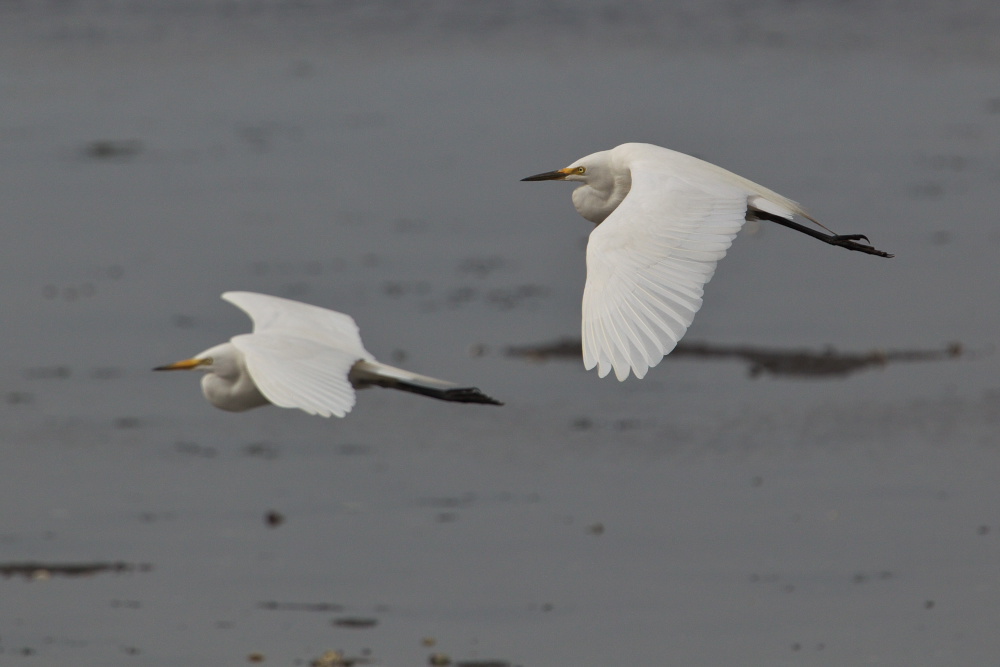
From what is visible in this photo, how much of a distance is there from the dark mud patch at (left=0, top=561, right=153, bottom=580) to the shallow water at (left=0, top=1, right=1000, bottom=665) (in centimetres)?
6

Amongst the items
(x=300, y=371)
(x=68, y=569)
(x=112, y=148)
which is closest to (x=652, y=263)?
(x=300, y=371)

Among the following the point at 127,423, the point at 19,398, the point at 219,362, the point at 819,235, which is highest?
the point at 819,235

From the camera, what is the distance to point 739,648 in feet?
38.4

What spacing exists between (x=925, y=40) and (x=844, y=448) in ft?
57.3

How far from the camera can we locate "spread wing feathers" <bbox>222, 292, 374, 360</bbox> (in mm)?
7547

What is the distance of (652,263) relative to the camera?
5.19 m

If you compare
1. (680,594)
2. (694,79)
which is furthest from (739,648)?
(694,79)

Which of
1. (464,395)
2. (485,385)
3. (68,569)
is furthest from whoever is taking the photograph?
(485,385)

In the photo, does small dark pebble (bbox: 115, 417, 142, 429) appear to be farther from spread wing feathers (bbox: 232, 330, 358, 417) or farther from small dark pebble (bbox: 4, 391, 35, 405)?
spread wing feathers (bbox: 232, 330, 358, 417)

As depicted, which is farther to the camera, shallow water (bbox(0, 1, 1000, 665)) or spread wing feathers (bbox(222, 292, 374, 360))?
shallow water (bbox(0, 1, 1000, 665))

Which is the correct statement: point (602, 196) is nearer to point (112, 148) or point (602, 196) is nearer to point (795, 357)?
point (795, 357)

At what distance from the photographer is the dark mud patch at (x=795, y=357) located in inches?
655

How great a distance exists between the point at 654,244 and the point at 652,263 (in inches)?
5.1

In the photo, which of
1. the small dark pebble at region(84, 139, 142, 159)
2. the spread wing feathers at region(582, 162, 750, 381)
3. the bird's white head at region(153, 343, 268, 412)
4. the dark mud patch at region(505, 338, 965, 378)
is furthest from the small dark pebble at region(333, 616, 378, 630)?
the small dark pebble at region(84, 139, 142, 159)
